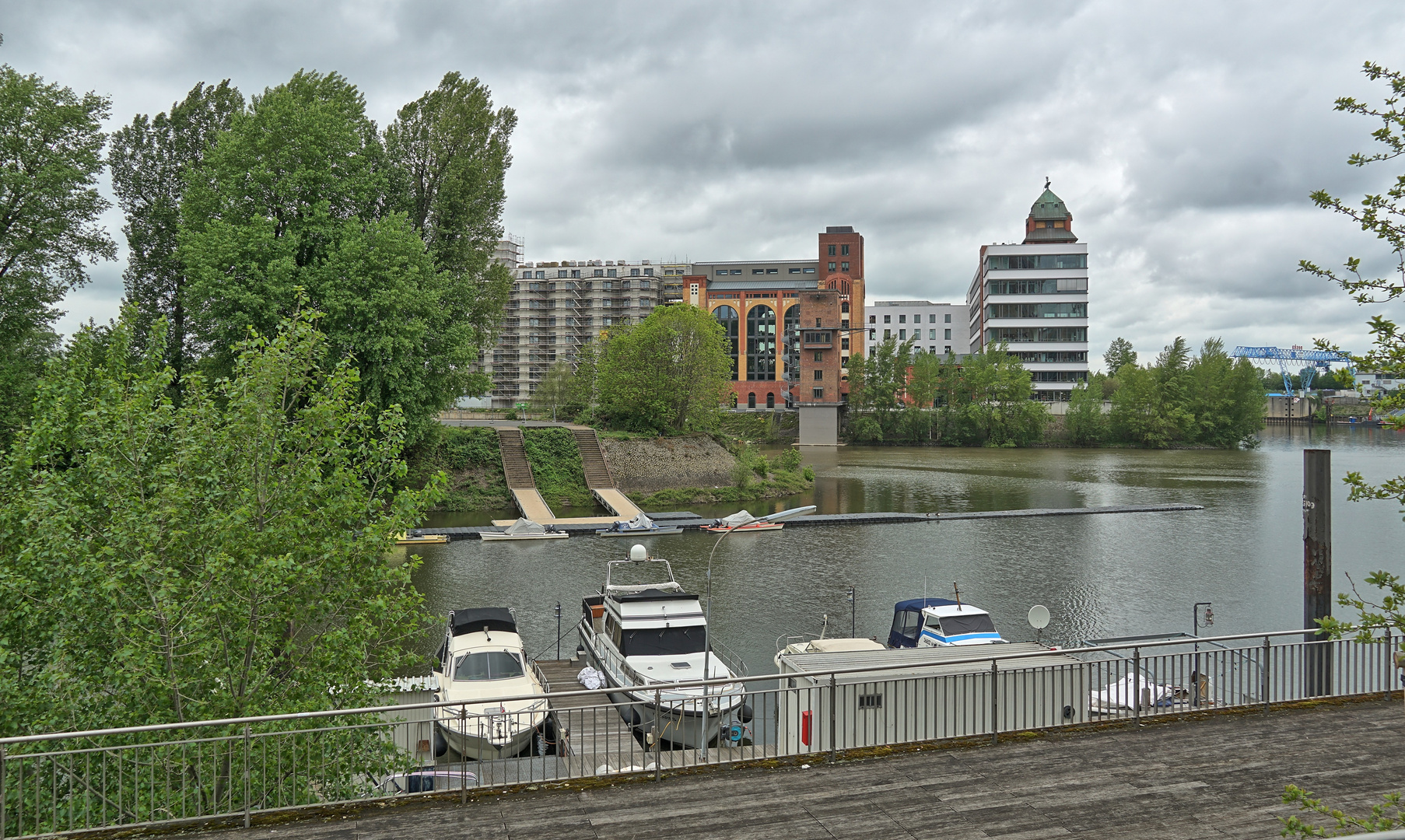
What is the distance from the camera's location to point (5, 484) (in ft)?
34.7

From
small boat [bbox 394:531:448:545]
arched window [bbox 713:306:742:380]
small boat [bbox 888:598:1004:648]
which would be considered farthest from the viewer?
arched window [bbox 713:306:742:380]

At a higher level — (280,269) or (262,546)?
(280,269)

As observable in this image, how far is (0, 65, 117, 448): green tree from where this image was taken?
26.8 metres

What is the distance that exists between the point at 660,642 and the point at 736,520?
40.9ft

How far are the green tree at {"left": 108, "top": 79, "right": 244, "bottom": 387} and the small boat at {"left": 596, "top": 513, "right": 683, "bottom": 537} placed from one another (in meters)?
17.9

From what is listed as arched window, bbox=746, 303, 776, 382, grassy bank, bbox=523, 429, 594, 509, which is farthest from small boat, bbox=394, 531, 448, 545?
arched window, bbox=746, 303, 776, 382

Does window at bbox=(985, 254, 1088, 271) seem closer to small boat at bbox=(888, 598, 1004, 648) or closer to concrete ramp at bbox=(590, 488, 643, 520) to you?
concrete ramp at bbox=(590, 488, 643, 520)

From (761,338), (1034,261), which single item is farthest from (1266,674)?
(1034,261)

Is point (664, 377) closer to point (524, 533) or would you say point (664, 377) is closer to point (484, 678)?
point (524, 533)

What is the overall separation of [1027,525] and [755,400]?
75148mm

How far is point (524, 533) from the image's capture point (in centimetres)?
3753

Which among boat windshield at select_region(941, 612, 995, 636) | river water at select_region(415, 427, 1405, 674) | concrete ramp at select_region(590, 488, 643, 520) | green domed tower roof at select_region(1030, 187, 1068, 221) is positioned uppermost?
green domed tower roof at select_region(1030, 187, 1068, 221)

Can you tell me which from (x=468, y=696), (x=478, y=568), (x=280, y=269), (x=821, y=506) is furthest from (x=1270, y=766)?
(x=821, y=506)

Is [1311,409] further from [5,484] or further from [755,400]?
[5,484]
